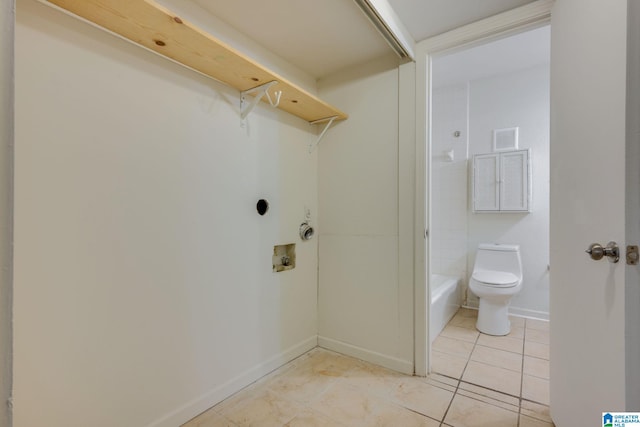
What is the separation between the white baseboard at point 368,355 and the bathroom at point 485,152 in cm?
58

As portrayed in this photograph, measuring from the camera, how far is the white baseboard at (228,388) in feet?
4.74

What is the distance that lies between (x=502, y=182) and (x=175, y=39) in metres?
3.03

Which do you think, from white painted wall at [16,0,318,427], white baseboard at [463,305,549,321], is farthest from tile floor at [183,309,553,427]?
white baseboard at [463,305,549,321]

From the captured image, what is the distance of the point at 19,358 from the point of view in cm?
100

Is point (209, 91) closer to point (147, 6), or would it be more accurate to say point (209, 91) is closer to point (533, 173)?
point (147, 6)

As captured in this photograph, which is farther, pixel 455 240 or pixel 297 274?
pixel 455 240

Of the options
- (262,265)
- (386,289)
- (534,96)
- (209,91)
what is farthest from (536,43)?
(262,265)

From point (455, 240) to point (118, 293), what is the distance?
3.13m

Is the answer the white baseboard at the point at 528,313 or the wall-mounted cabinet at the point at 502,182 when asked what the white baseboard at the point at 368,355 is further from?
the wall-mounted cabinet at the point at 502,182

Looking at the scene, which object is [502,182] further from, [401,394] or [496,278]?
[401,394]

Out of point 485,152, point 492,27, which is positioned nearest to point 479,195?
point 485,152

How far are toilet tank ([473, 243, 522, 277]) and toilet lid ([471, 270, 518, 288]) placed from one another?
78 millimetres

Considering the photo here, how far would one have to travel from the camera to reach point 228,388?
1.68 m

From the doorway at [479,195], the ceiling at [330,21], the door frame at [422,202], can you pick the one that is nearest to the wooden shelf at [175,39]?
the ceiling at [330,21]
